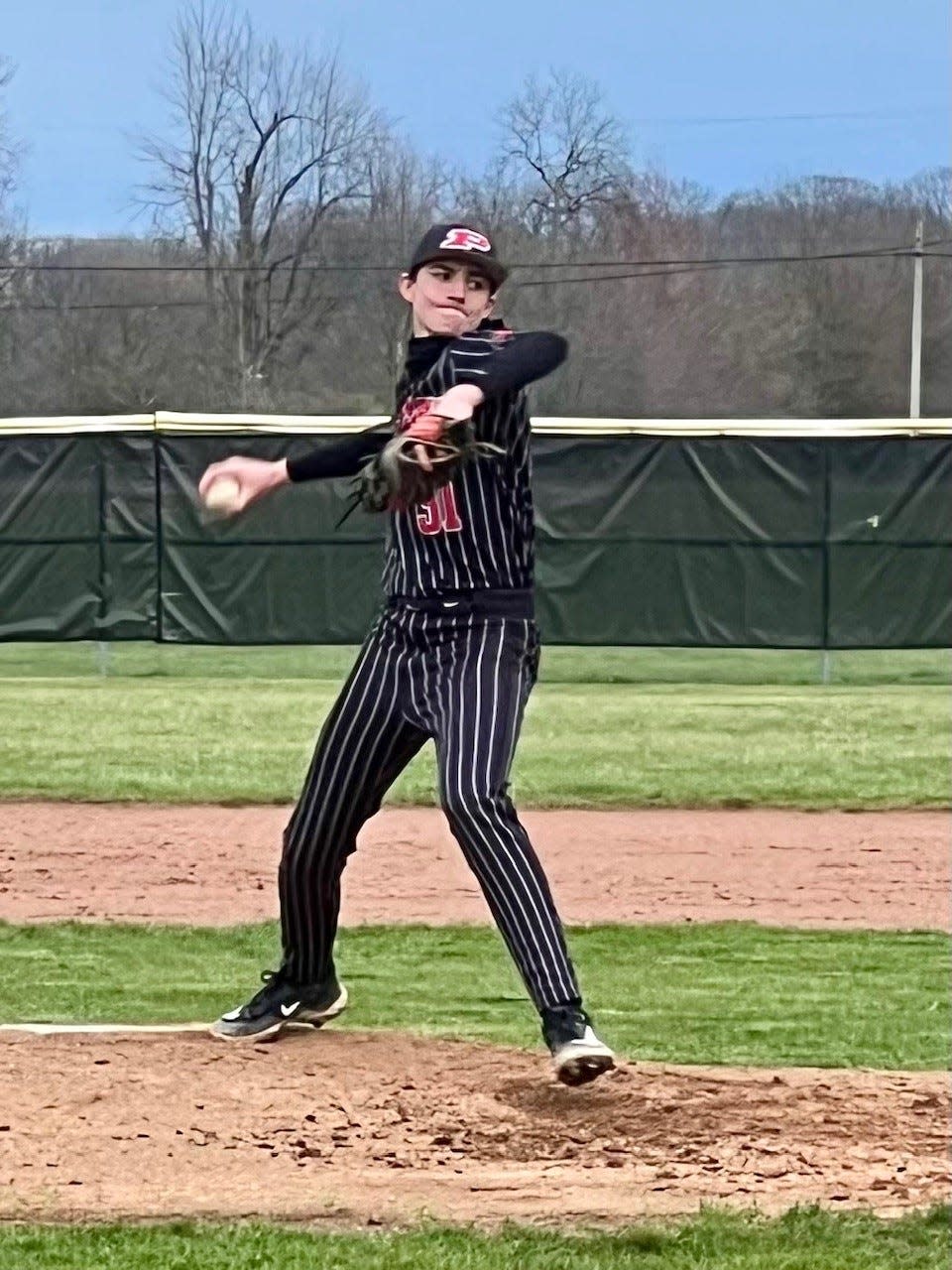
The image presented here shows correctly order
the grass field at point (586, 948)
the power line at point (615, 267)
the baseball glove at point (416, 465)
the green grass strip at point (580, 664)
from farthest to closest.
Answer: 1. the power line at point (615, 267)
2. the green grass strip at point (580, 664)
3. the baseball glove at point (416, 465)
4. the grass field at point (586, 948)

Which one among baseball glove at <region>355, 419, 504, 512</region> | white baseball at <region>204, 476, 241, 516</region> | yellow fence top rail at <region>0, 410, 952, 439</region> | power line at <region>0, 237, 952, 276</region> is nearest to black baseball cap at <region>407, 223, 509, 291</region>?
baseball glove at <region>355, 419, 504, 512</region>

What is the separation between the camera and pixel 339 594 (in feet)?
55.3

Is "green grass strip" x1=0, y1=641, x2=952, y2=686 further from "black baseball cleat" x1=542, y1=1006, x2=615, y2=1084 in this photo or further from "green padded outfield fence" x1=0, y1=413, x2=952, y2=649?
"black baseball cleat" x1=542, y1=1006, x2=615, y2=1084

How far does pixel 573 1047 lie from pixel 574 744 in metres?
8.48

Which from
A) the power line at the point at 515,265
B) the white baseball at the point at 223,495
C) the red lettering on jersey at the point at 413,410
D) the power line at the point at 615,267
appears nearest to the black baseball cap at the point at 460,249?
the red lettering on jersey at the point at 413,410

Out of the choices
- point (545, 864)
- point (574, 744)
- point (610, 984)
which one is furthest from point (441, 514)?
point (574, 744)

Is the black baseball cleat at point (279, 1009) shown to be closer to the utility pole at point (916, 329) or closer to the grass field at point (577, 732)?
the grass field at point (577, 732)

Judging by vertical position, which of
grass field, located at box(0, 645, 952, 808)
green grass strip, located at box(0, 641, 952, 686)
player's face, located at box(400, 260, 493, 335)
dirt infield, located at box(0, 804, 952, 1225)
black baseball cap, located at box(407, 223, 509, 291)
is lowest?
green grass strip, located at box(0, 641, 952, 686)

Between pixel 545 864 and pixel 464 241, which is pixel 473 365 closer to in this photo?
pixel 464 241

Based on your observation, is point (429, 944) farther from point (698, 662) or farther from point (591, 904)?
point (698, 662)

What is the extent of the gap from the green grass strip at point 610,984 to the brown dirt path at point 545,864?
0.35 metres

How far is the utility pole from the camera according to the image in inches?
1293

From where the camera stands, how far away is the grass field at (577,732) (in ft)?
34.9

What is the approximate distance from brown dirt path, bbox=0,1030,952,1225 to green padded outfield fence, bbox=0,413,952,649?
12.0 meters
